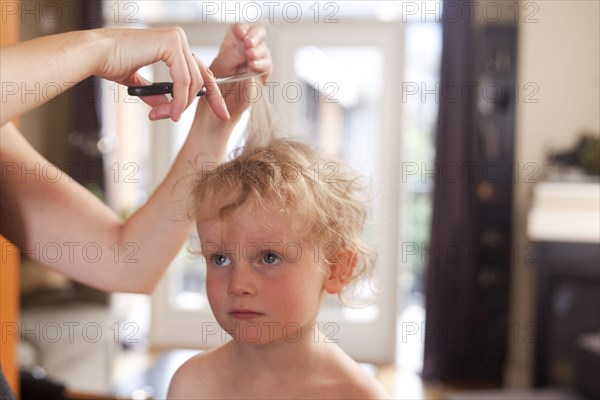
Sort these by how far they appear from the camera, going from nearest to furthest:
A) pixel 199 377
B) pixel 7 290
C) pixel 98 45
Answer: pixel 98 45 → pixel 199 377 → pixel 7 290

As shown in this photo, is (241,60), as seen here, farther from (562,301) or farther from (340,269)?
(562,301)

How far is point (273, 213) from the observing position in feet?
2.07

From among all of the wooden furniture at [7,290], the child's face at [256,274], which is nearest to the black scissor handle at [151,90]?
the child's face at [256,274]

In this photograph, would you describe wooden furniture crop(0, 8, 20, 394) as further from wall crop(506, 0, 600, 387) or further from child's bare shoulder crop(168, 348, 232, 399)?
wall crop(506, 0, 600, 387)

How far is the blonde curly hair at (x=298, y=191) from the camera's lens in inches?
25.1

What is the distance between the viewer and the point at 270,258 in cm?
63

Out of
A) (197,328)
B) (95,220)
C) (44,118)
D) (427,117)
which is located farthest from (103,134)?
(95,220)

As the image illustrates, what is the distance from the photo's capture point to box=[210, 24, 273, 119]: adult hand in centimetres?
72

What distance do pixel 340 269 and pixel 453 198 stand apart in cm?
291

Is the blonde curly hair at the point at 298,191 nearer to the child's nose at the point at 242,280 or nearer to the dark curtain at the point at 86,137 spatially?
the child's nose at the point at 242,280

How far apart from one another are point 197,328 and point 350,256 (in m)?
3.48

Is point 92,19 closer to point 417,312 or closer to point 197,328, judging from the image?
point 197,328

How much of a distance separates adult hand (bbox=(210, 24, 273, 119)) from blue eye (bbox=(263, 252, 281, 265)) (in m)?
0.20

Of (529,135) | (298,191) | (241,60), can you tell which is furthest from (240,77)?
(529,135)
